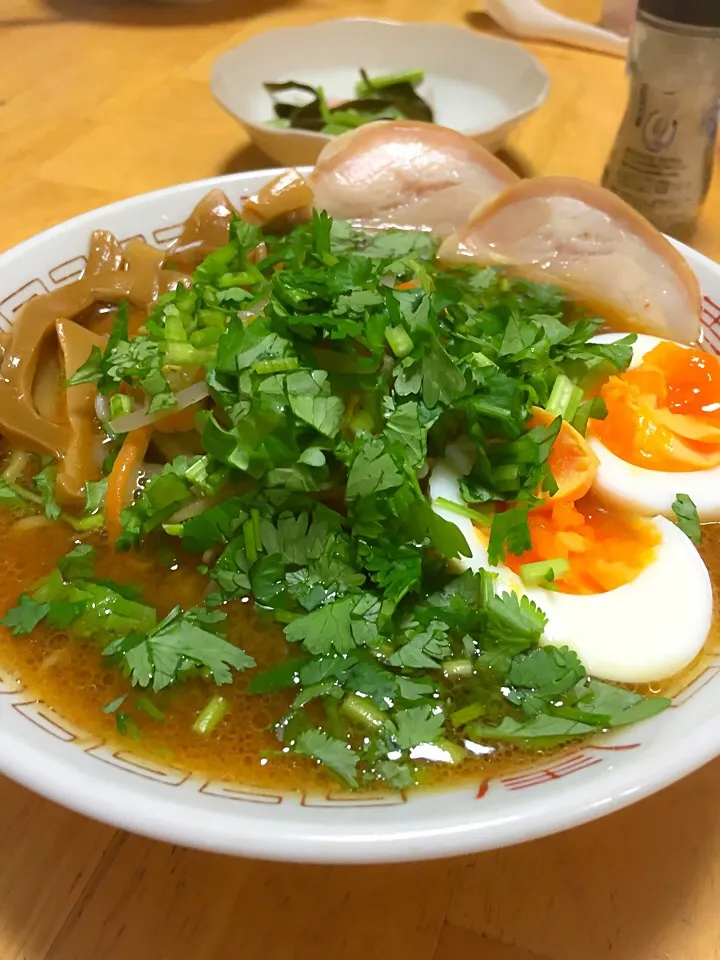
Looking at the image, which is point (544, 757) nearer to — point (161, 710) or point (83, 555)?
point (161, 710)

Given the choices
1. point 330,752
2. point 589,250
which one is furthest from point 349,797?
point 589,250

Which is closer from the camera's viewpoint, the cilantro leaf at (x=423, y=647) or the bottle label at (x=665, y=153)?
the cilantro leaf at (x=423, y=647)

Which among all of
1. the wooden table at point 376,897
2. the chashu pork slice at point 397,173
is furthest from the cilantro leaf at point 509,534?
the chashu pork slice at point 397,173

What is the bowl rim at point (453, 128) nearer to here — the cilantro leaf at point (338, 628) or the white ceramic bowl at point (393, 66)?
the white ceramic bowl at point (393, 66)

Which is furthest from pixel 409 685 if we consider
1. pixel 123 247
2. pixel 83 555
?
pixel 123 247

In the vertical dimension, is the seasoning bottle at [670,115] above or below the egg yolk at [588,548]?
above

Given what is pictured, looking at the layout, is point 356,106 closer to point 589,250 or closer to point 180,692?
point 589,250

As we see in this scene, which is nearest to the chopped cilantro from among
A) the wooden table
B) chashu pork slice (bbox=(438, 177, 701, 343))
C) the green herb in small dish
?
the wooden table
